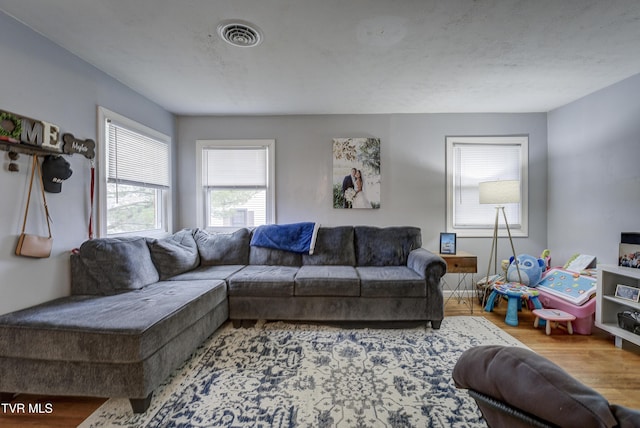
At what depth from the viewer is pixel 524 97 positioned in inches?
115

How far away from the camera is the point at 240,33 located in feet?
5.97

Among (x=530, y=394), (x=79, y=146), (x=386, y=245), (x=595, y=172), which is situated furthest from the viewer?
(x=386, y=245)

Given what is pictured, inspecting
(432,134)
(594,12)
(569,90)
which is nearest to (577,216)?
(569,90)

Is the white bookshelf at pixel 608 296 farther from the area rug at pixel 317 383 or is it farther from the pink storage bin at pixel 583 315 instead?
the area rug at pixel 317 383

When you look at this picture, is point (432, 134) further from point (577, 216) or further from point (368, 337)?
point (368, 337)

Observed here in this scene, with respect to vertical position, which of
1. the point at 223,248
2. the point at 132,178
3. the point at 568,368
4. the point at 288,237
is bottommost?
the point at 568,368

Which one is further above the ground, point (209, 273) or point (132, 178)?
point (132, 178)

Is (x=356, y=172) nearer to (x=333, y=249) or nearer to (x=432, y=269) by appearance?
(x=333, y=249)

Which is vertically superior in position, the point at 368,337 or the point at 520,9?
the point at 520,9

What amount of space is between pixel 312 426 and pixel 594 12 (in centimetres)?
308

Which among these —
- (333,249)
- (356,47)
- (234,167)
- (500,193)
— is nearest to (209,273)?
(333,249)

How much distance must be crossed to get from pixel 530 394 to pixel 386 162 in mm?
3131

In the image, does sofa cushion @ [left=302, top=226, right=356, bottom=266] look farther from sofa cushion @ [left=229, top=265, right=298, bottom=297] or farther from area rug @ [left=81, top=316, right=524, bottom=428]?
area rug @ [left=81, top=316, right=524, bottom=428]

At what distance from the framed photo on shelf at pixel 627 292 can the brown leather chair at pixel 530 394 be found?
2652 millimetres
